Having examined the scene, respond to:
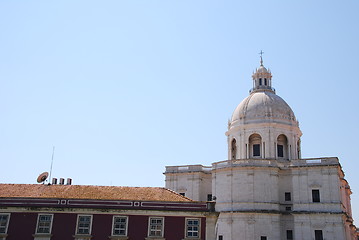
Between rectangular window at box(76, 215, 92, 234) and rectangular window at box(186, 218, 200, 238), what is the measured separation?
7.90 metres

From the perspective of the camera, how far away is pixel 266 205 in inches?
1932

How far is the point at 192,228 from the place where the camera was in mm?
31422

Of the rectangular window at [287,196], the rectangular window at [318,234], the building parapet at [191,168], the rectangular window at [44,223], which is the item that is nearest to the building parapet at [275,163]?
the building parapet at [191,168]

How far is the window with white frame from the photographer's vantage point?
31.0 metres

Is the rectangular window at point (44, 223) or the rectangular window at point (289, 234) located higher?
the rectangular window at point (289, 234)

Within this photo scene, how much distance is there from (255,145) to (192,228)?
89.4 ft

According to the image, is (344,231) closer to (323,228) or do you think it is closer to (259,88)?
(323,228)

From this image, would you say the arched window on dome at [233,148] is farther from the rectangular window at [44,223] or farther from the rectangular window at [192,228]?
the rectangular window at [44,223]

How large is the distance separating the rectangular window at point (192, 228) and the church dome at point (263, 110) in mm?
27642

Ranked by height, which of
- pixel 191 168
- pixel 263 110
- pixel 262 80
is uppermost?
pixel 262 80

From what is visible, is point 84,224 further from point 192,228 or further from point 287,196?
point 287,196

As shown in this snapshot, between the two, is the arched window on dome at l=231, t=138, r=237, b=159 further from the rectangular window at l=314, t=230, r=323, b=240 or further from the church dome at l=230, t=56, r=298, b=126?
the rectangular window at l=314, t=230, r=323, b=240

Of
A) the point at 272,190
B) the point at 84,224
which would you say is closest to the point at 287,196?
the point at 272,190

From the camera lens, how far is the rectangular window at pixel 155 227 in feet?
102
